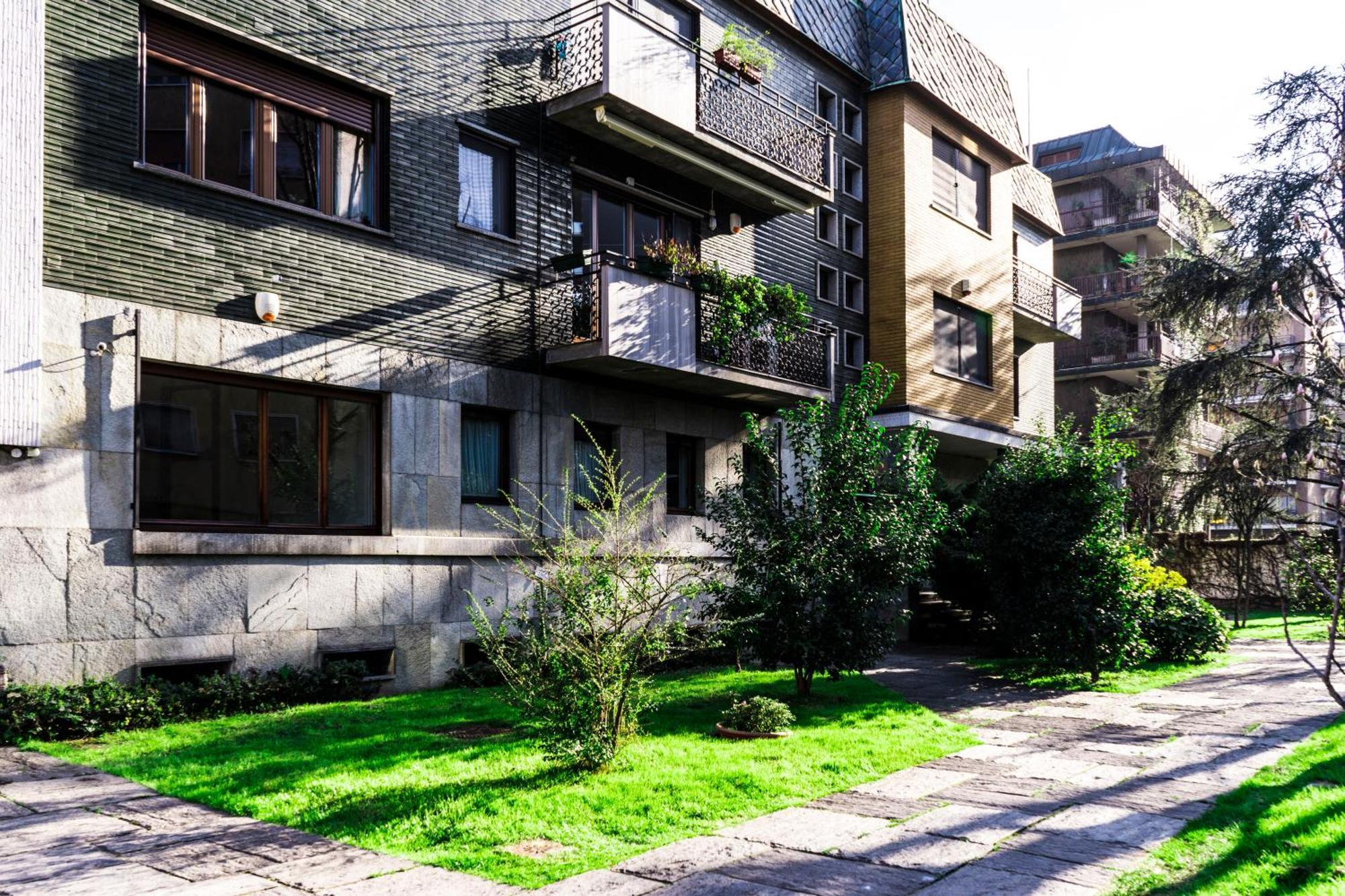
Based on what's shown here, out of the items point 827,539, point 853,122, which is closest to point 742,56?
point 853,122

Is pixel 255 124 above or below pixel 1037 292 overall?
below

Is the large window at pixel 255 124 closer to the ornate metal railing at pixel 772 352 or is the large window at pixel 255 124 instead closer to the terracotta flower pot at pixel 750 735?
the ornate metal railing at pixel 772 352

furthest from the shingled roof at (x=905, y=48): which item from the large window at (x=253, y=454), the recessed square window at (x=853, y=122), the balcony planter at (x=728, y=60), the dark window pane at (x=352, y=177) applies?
the large window at (x=253, y=454)

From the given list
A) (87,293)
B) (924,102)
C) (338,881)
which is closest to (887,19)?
(924,102)

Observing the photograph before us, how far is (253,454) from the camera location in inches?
461

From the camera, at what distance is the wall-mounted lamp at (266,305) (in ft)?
37.7

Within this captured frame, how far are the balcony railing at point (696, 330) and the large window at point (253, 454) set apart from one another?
3.03m

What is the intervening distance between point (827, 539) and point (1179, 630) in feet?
25.5

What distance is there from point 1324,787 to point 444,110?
11.7m

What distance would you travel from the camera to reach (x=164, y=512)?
10.8m

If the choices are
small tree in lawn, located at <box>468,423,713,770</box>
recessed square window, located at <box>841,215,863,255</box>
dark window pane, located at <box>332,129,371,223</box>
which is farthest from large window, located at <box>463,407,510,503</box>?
recessed square window, located at <box>841,215,863,255</box>

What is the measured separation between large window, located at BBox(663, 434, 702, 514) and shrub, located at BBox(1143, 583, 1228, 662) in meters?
6.99

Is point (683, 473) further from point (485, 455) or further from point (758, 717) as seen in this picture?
point (758, 717)

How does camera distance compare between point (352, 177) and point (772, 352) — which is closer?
point (352, 177)
